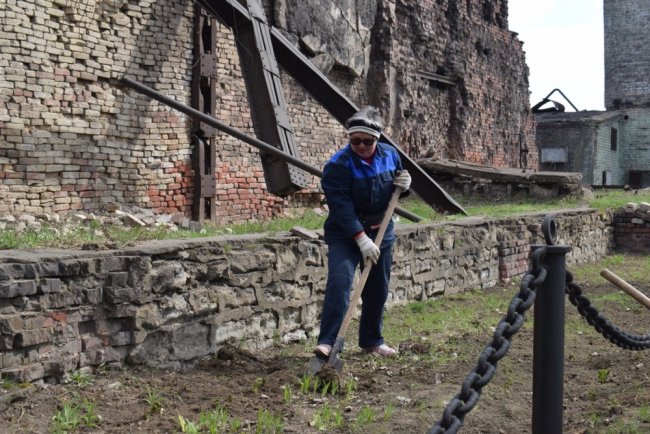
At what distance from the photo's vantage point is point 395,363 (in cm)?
518

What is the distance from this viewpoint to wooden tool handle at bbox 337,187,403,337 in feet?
15.5

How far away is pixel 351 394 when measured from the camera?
440 cm

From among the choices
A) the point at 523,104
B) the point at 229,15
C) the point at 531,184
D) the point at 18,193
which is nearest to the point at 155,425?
the point at 18,193

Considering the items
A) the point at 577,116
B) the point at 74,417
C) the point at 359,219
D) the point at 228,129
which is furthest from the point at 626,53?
the point at 74,417

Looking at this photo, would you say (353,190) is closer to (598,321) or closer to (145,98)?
(598,321)

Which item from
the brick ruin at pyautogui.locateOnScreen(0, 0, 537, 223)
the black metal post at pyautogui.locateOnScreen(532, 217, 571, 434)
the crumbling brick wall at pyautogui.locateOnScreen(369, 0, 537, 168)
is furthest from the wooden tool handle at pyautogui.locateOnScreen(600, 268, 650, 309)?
the crumbling brick wall at pyautogui.locateOnScreen(369, 0, 537, 168)

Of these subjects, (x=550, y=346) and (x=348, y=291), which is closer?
(x=550, y=346)

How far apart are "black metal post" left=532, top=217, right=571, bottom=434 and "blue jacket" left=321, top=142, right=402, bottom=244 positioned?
6.63 feet

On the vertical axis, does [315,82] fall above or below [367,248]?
above

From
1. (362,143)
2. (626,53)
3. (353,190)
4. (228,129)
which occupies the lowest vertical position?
(353,190)

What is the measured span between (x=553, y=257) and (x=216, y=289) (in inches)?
107

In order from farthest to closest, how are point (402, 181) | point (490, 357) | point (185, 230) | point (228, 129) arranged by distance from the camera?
1. point (228, 129)
2. point (185, 230)
3. point (402, 181)
4. point (490, 357)

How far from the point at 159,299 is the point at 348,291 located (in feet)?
3.83

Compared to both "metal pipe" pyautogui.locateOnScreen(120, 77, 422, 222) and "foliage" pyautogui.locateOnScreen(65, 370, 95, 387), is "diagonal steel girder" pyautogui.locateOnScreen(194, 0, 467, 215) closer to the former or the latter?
"metal pipe" pyautogui.locateOnScreen(120, 77, 422, 222)
